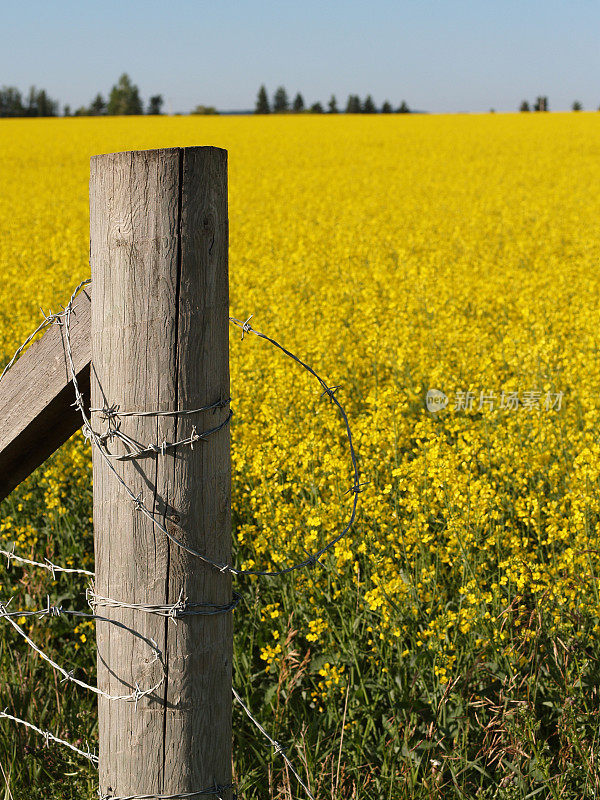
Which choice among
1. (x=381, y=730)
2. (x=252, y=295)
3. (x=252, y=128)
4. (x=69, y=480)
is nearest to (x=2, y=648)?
(x=69, y=480)

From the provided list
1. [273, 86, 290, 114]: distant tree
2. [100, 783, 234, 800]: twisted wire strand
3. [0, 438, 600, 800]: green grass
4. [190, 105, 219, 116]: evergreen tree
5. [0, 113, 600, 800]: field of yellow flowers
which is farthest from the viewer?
[273, 86, 290, 114]: distant tree

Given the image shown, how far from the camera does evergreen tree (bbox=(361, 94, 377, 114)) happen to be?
75325mm

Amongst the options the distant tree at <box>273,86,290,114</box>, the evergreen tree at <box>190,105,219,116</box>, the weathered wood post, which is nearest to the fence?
the weathered wood post

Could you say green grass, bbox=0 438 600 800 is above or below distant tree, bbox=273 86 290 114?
below

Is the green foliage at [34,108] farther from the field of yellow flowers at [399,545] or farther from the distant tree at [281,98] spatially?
the field of yellow flowers at [399,545]

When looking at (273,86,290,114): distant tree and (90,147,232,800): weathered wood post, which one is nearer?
(90,147,232,800): weathered wood post

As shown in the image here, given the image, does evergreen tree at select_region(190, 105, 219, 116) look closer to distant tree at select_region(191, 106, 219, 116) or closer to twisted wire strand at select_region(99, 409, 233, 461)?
distant tree at select_region(191, 106, 219, 116)

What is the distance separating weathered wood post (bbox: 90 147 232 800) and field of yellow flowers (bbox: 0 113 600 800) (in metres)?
0.87

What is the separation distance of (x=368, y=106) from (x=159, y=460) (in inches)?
3224

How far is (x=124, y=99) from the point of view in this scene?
236 feet

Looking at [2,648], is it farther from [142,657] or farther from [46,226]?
[46,226]

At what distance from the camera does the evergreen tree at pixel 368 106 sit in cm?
7532

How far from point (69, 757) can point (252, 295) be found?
15.5ft

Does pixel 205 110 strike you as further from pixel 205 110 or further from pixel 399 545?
pixel 399 545
